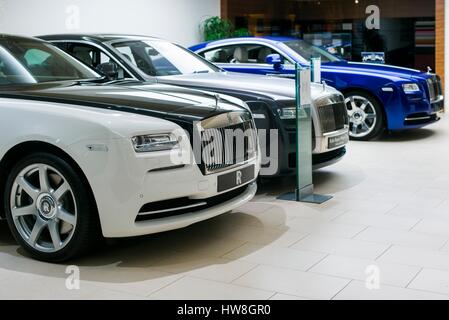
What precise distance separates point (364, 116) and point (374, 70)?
24.3 inches

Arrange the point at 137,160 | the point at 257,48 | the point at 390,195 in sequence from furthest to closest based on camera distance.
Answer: the point at 257,48 < the point at 390,195 < the point at 137,160

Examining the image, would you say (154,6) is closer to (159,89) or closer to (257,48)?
(257,48)

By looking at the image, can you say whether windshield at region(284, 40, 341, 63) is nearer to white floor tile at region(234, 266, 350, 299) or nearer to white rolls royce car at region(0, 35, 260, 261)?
white rolls royce car at region(0, 35, 260, 261)

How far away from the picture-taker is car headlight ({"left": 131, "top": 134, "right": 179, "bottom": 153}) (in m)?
3.62

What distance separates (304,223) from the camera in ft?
15.5

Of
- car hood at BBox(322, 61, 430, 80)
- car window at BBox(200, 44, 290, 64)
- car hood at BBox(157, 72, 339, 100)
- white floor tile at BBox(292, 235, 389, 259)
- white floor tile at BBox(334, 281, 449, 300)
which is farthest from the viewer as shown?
car window at BBox(200, 44, 290, 64)

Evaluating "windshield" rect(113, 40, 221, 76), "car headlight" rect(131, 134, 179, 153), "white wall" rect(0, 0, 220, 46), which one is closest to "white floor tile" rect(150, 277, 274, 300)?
"car headlight" rect(131, 134, 179, 153)

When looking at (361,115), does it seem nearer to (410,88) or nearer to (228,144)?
(410,88)

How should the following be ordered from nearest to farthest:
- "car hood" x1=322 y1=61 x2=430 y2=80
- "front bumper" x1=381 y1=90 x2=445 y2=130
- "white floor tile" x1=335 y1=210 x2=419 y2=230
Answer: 1. "white floor tile" x1=335 y1=210 x2=419 y2=230
2. "front bumper" x1=381 y1=90 x2=445 y2=130
3. "car hood" x1=322 y1=61 x2=430 y2=80

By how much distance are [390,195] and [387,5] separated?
8197 millimetres

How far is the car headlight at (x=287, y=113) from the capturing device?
5.55m

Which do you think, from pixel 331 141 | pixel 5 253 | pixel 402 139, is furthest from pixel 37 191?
pixel 402 139
